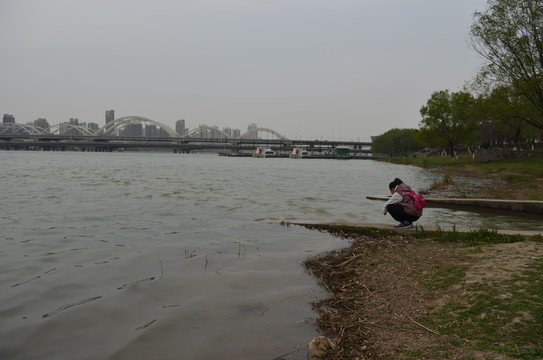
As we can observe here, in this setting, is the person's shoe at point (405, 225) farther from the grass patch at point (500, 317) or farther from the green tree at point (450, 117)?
the green tree at point (450, 117)

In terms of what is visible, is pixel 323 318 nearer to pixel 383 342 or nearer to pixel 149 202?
pixel 383 342

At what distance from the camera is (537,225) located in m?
13.0

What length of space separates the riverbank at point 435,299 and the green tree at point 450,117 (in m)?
73.1

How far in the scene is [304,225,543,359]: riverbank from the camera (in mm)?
4152

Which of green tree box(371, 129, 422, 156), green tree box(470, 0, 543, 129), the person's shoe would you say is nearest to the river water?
the person's shoe

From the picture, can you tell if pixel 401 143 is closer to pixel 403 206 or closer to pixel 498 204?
pixel 498 204

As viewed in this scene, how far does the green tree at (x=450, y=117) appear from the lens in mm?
75062

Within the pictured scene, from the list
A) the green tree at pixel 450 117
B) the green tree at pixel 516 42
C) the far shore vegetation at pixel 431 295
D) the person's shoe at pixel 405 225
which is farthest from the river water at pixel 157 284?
the green tree at pixel 450 117

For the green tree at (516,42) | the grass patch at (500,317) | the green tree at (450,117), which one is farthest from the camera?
the green tree at (450,117)

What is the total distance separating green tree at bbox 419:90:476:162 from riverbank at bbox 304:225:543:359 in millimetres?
73107

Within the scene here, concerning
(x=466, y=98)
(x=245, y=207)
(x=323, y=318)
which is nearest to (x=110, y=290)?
(x=323, y=318)

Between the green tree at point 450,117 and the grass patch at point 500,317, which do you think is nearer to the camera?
the grass patch at point 500,317

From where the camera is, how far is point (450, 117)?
7725 centimetres

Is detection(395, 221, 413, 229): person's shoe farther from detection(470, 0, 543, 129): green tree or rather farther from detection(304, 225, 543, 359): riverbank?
detection(470, 0, 543, 129): green tree
